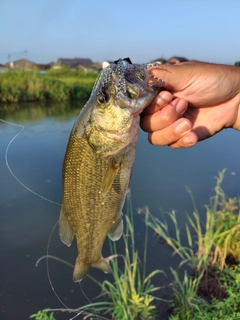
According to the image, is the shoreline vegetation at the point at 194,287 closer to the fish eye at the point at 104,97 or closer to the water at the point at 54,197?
the water at the point at 54,197

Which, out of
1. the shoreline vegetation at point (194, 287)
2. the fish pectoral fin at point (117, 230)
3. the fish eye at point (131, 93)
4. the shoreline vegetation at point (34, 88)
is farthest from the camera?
the shoreline vegetation at point (34, 88)

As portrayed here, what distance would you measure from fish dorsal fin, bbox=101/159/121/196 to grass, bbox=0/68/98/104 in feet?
51.9

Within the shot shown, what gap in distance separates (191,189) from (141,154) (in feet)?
9.02

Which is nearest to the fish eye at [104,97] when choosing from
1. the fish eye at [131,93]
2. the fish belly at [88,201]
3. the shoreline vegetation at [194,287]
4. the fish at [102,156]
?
the fish at [102,156]

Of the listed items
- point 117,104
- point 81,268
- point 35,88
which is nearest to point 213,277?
point 81,268

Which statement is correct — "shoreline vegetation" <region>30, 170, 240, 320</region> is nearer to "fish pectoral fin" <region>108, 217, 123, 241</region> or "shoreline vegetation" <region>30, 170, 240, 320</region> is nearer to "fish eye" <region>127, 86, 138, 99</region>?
"fish pectoral fin" <region>108, 217, 123, 241</region>

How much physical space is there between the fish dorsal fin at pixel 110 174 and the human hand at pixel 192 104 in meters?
0.40

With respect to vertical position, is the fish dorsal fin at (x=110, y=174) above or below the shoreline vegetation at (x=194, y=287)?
above

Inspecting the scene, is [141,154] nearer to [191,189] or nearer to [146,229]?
[191,189]

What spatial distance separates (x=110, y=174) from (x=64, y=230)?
0.50m

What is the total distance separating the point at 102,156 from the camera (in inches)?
68.5

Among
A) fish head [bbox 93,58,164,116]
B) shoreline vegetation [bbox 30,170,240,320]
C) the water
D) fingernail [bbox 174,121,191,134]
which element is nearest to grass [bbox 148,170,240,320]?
shoreline vegetation [bbox 30,170,240,320]

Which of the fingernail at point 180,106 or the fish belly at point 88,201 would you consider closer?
the fish belly at point 88,201

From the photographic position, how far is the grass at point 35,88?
656 inches
